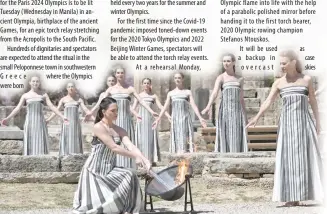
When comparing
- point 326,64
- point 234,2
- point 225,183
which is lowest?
point 225,183

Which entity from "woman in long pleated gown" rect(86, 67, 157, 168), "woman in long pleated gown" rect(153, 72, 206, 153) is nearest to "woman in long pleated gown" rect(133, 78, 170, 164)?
"woman in long pleated gown" rect(153, 72, 206, 153)

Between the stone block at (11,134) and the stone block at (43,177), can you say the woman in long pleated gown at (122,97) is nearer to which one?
the stone block at (43,177)

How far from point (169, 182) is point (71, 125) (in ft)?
21.9

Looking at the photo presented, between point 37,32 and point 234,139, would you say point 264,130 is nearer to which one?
point 234,139

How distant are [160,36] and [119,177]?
4.08 metres

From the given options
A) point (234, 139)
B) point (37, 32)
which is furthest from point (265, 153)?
point (37, 32)

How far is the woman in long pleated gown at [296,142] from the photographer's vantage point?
40.3 feet

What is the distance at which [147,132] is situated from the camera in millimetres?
17375

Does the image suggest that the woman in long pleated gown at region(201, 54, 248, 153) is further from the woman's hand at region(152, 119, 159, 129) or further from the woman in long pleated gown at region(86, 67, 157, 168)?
the woman in long pleated gown at region(86, 67, 157, 168)

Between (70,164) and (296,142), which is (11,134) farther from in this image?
(296,142)

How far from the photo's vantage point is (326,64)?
14742 millimetres

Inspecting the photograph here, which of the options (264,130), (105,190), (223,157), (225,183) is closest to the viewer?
(105,190)

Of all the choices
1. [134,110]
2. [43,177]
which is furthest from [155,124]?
[43,177]

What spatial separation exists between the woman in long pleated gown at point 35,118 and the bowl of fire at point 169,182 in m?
5.43
